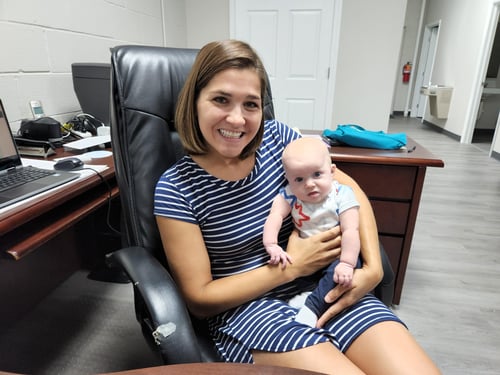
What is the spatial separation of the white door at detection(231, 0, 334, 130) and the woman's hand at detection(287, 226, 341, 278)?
2.87 metres

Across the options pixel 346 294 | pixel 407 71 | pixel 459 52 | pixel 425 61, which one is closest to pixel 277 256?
pixel 346 294

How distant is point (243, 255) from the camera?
92 centimetres

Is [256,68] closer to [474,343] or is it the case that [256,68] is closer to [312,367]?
[312,367]

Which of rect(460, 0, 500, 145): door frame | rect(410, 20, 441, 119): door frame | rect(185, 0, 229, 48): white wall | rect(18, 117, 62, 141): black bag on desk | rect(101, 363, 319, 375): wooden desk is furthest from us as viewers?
rect(410, 20, 441, 119): door frame

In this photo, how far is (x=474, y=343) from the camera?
1.49 metres

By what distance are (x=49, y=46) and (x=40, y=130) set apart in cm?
54

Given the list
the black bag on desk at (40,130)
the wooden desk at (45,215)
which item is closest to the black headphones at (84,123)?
the black bag on desk at (40,130)

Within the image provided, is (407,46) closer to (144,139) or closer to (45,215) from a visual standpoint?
(144,139)

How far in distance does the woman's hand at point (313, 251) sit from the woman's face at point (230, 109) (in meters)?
0.31

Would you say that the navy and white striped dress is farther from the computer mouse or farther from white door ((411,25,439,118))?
white door ((411,25,439,118))

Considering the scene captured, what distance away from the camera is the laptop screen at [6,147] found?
1.08 metres

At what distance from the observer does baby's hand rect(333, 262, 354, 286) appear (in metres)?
0.84

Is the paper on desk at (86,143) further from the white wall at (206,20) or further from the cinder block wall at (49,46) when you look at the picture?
the white wall at (206,20)

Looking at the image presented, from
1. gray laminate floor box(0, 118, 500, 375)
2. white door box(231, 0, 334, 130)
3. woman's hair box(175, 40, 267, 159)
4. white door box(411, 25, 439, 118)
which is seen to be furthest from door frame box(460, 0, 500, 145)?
woman's hair box(175, 40, 267, 159)
